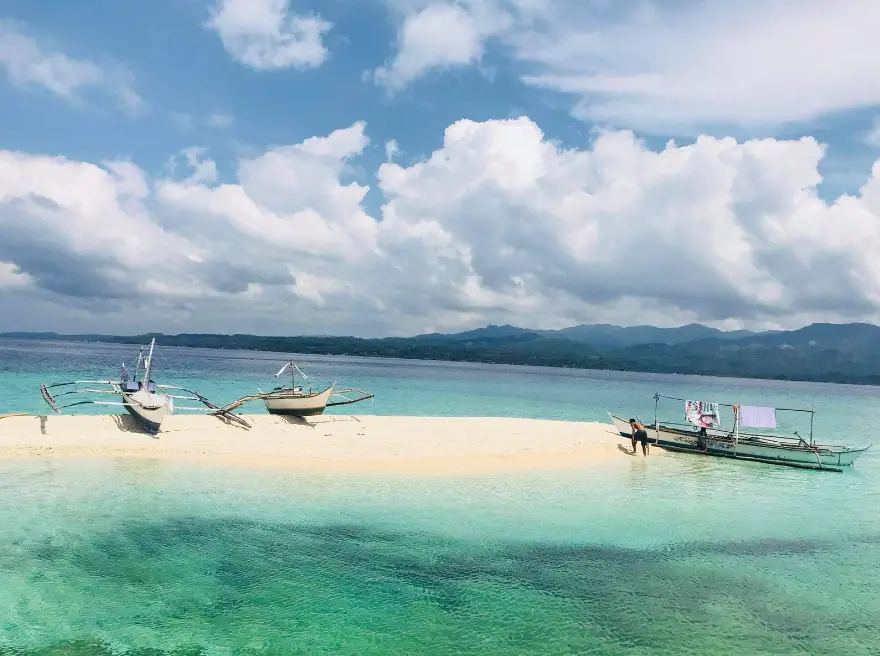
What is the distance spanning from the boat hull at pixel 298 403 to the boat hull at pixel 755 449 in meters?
21.0

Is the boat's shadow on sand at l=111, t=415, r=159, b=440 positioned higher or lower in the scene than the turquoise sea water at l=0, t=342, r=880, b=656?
higher

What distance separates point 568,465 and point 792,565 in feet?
49.5

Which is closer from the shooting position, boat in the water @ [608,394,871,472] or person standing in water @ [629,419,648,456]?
boat in the water @ [608,394,871,472]

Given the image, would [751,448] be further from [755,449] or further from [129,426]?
[129,426]

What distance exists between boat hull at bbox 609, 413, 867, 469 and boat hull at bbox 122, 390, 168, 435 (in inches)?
1163

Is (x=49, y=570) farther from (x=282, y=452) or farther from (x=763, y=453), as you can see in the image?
(x=763, y=453)

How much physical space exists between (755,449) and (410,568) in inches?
1189

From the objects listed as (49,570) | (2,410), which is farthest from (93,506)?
(2,410)

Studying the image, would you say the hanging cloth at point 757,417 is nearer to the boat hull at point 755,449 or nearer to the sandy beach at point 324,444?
the boat hull at point 755,449

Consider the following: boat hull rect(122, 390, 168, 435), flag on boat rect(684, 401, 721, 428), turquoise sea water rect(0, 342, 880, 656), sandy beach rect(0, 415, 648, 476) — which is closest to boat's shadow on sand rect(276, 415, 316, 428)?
sandy beach rect(0, 415, 648, 476)

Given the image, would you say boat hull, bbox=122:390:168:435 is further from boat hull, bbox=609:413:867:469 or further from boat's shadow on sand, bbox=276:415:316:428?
boat hull, bbox=609:413:867:469

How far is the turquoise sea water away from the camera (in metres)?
12.3

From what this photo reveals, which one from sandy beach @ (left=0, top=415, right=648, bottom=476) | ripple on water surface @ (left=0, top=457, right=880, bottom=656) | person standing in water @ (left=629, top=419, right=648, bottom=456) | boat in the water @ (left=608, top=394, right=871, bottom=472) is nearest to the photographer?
ripple on water surface @ (left=0, top=457, right=880, bottom=656)

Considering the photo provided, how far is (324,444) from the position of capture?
33.9 m
